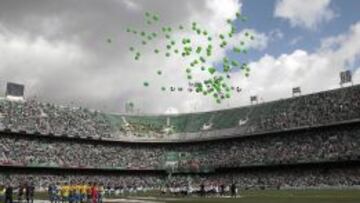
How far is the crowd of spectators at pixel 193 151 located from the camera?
7712 cm

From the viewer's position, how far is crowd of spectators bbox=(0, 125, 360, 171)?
7712cm

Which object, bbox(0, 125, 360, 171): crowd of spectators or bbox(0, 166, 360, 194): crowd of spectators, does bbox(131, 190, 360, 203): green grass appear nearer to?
bbox(0, 166, 360, 194): crowd of spectators

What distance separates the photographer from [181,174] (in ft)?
322

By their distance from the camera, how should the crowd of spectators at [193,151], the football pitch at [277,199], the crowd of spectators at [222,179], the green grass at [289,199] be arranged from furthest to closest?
the crowd of spectators at [193,151] → the crowd of spectators at [222,179] → the football pitch at [277,199] → the green grass at [289,199]

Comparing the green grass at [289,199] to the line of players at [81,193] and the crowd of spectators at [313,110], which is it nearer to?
the line of players at [81,193]

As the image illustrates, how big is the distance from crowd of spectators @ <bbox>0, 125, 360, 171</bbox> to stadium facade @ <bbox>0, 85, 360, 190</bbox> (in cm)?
17

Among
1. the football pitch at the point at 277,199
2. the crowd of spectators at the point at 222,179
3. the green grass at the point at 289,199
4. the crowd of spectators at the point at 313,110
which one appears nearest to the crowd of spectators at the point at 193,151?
the crowd of spectators at the point at 313,110

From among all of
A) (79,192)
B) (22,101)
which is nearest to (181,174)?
(22,101)

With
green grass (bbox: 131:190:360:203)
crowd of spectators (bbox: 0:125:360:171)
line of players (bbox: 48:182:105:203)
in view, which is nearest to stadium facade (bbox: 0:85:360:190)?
crowd of spectators (bbox: 0:125:360:171)

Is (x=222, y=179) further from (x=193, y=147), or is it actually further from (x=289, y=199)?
(x=289, y=199)

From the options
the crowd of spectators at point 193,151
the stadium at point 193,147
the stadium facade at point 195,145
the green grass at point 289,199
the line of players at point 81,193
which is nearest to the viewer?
the line of players at point 81,193

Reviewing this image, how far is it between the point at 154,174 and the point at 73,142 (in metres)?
17.7

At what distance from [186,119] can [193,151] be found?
36.7 ft

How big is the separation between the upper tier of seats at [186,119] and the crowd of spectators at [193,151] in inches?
62.8
